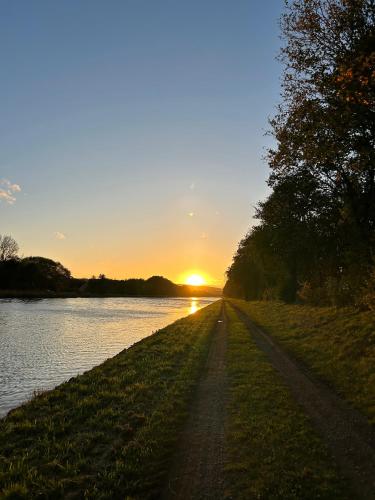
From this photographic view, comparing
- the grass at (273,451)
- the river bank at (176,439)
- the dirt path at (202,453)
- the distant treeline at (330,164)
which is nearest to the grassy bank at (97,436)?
the river bank at (176,439)

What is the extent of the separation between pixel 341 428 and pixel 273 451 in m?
2.60

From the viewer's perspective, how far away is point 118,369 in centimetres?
1889

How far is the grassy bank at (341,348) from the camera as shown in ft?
46.2

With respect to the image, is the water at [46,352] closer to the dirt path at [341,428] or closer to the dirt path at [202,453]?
the dirt path at [202,453]

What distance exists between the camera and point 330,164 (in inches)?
1036

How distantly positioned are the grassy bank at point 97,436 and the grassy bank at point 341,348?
570 cm

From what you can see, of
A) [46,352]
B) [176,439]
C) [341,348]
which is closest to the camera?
[176,439]

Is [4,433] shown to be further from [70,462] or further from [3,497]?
[3,497]

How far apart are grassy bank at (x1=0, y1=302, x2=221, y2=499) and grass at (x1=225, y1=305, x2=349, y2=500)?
1564 millimetres

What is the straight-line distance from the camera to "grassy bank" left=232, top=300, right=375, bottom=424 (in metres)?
14.1

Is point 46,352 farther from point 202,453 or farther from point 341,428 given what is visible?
point 341,428

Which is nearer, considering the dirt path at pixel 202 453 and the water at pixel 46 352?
the dirt path at pixel 202 453

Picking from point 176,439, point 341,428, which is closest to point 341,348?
point 341,428

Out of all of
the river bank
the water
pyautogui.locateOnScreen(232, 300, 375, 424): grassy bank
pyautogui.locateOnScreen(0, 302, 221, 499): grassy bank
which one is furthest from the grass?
the water
